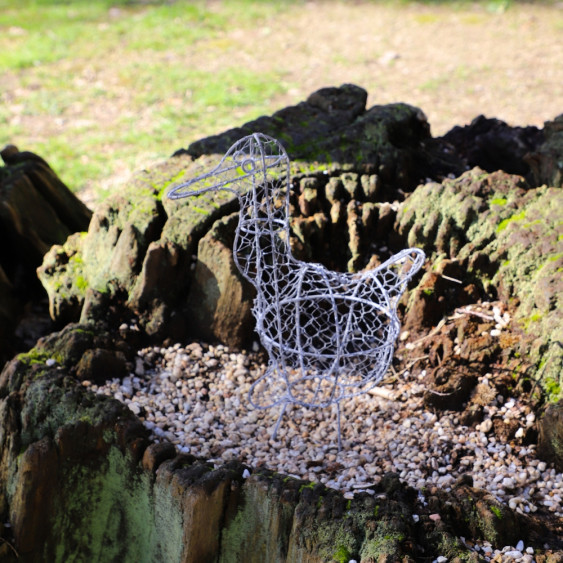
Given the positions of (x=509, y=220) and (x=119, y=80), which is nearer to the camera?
(x=509, y=220)

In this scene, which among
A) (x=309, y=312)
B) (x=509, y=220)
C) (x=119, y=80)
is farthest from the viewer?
(x=119, y=80)

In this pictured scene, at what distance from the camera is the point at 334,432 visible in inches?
110

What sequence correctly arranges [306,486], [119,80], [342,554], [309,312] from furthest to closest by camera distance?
[119,80] < [309,312] < [306,486] < [342,554]

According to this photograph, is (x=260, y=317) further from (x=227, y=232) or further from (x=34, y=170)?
(x=34, y=170)

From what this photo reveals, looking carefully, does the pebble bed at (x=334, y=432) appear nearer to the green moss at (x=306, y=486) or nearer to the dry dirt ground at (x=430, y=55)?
the green moss at (x=306, y=486)

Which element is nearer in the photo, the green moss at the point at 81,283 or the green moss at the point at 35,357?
the green moss at the point at 35,357

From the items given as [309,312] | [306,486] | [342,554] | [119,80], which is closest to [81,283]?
[309,312]

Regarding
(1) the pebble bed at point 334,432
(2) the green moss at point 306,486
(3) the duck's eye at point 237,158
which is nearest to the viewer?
(2) the green moss at point 306,486

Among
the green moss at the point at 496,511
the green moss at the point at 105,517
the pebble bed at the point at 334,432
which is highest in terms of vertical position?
the green moss at the point at 496,511

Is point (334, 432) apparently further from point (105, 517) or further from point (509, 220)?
point (509, 220)

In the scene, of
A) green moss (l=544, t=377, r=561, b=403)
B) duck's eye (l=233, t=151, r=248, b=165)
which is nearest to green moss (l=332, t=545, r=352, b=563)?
green moss (l=544, t=377, r=561, b=403)

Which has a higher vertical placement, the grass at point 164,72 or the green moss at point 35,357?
the grass at point 164,72

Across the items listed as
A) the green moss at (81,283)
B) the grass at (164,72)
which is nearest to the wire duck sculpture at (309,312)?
the green moss at (81,283)

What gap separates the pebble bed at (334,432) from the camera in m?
2.49
